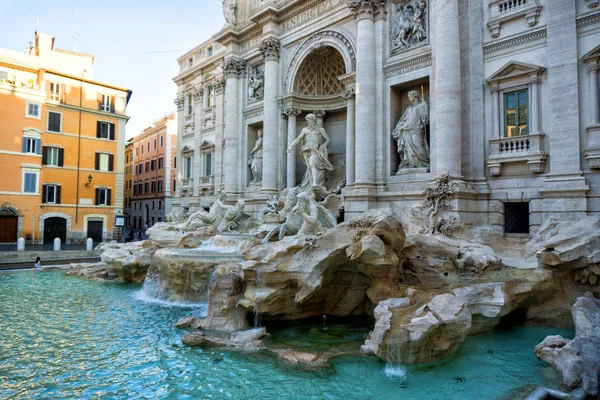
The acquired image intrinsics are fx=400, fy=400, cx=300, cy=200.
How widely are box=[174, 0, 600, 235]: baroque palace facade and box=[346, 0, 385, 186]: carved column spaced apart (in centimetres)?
4

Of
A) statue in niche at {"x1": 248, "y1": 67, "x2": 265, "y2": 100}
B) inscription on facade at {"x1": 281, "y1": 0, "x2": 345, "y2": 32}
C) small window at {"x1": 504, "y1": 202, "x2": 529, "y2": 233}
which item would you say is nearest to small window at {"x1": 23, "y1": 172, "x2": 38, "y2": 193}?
statue in niche at {"x1": 248, "y1": 67, "x2": 265, "y2": 100}

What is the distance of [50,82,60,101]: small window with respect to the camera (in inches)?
1039

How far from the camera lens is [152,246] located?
50.1ft

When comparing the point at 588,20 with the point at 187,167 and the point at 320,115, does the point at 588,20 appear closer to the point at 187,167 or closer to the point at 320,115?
the point at 320,115

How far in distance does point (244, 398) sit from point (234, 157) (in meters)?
15.8

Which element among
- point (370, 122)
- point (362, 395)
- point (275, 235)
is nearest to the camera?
point (362, 395)

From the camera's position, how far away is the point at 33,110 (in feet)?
83.1

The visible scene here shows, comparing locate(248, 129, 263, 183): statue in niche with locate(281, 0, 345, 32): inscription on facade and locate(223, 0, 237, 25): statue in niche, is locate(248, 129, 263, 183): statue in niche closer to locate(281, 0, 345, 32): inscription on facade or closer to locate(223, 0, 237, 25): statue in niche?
locate(281, 0, 345, 32): inscription on facade

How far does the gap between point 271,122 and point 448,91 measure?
8.54 metres

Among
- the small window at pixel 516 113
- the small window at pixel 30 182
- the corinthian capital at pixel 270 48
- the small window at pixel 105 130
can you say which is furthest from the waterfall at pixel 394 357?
the small window at pixel 105 130

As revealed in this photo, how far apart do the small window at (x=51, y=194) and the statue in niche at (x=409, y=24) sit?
76.4ft

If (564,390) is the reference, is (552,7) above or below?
above

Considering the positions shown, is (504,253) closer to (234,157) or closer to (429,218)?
(429,218)

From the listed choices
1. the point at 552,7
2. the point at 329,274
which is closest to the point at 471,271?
the point at 329,274
